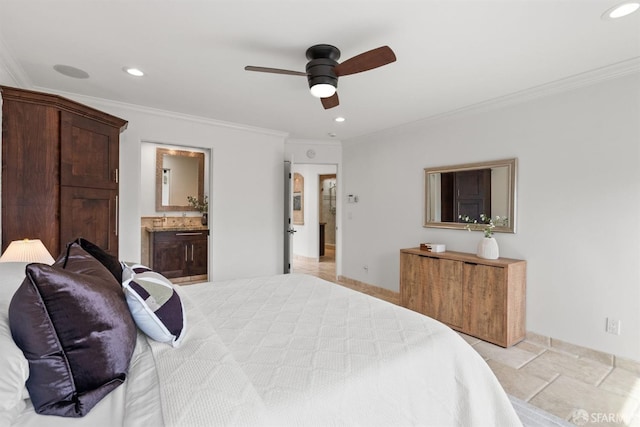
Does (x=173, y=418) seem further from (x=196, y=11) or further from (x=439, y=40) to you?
(x=439, y=40)

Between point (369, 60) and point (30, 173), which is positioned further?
point (30, 173)

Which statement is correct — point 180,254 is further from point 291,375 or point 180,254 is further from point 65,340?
point 291,375

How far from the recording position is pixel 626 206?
2.45 metres

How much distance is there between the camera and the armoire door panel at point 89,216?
242 centimetres

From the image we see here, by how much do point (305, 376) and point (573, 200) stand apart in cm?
291

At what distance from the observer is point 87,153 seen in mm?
2592

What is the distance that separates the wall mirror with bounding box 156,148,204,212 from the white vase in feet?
15.2

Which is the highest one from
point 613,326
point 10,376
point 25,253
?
point 25,253

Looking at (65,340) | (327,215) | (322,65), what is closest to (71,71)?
(322,65)

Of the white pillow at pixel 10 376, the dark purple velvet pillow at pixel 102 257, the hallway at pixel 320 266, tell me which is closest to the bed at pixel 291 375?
the white pillow at pixel 10 376

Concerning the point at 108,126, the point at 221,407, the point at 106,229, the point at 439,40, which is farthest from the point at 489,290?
the point at 108,126

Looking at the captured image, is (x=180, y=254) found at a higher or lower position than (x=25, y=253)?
lower

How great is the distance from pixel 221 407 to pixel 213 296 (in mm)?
1261

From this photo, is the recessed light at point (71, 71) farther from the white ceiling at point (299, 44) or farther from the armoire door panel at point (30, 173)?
the armoire door panel at point (30, 173)
